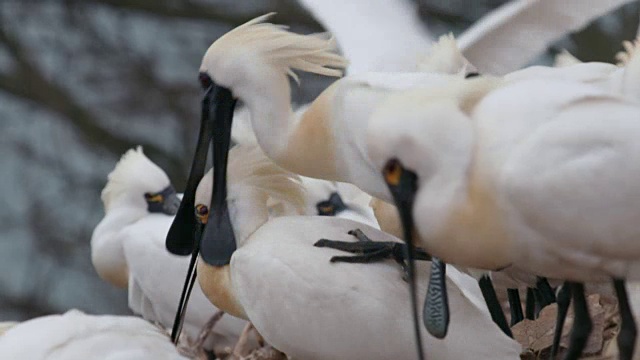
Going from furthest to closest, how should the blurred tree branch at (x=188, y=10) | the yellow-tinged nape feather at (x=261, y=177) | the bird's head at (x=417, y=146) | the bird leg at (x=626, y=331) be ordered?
1. the blurred tree branch at (x=188, y=10)
2. the yellow-tinged nape feather at (x=261, y=177)
3. the bird leg at (x=626, y=331)
4. the bird's head at (x=417, y=146)

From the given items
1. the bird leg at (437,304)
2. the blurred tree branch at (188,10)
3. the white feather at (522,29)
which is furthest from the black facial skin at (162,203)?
the blurred tree branch at (188,10)

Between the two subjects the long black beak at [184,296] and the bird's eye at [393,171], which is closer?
the bird's eye at [393,171]

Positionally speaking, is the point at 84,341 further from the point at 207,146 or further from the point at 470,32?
the point at 470,32

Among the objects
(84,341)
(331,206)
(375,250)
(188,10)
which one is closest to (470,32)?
(331,206)

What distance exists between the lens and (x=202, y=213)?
4.79m

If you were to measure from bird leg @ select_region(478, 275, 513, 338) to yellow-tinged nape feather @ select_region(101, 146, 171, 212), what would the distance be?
205 cm

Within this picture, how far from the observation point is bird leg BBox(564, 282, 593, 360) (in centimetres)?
386

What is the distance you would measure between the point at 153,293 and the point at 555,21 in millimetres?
1698

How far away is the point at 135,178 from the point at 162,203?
0.18 m

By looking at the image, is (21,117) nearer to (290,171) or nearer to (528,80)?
(290,171)

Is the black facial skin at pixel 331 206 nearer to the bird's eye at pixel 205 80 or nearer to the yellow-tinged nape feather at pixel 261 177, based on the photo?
the yellow-tinged nape feather at pixel 261 177

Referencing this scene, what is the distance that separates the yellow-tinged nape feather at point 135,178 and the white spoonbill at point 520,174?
119 inches

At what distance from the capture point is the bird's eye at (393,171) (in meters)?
3.54

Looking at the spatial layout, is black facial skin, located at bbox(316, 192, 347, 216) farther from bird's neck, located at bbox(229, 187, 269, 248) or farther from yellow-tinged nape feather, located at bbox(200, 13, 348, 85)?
yellow-tinged nape feather, located at bbox(200, 13, 348, 85)
